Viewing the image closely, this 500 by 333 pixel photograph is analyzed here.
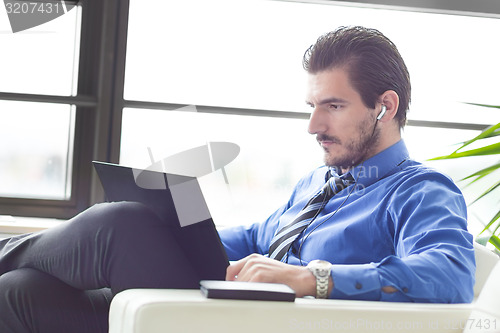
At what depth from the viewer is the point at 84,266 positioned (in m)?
1.22

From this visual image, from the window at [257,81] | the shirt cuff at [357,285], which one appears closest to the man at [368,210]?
the shirt cuff at [357,285]

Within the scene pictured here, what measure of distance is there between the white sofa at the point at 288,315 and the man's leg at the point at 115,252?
0.60 ft

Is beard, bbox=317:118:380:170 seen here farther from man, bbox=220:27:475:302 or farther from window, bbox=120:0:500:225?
window, bbox=120:0:500:225

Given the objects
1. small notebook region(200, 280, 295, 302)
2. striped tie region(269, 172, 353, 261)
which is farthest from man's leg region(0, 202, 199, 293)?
striped tie region(269, 172, 353, 261)

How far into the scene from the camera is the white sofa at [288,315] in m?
0.91

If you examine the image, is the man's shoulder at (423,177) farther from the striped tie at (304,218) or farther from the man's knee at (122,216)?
the man's knee at (122,216)

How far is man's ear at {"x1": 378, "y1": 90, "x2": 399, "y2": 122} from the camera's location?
1.62 meters

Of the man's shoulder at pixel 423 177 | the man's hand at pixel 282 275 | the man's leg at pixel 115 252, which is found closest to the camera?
the man's hand at pixel 282 275

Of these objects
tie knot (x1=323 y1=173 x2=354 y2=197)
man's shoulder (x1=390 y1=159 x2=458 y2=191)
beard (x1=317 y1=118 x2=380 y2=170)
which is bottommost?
tie knot (x1=323 y1=173 x2=354 y2=197)

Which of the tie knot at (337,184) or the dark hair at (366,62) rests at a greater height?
the dark hair at (366,62)

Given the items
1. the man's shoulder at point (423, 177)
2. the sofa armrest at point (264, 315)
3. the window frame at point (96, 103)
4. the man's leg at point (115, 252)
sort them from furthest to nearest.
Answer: the window frame at point (96, 103) → the man's shoulder at point (423, 177) → the man's leg at point (115, 252) → the sofa armrest at point (264, 315)

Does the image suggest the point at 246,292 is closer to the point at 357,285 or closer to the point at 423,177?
the point at 357,285

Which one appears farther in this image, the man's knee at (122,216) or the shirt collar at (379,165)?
the shirt collar at (379,165)

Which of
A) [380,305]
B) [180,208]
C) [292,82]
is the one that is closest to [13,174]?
[292,82]
